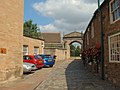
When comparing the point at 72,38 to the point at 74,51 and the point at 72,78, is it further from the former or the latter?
the point at 72,78

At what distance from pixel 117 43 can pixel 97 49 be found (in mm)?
3429

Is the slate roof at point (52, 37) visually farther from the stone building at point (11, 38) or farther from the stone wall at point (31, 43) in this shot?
the stone building at point (11, 38)

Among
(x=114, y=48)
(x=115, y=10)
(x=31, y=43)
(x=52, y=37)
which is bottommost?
(x=114, y=48)

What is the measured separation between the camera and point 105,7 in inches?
535

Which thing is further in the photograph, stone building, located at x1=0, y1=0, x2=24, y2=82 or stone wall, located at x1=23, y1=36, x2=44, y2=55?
stone wall, located at x1=23, y1=36, x2=44, y2=55

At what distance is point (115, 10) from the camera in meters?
12.0

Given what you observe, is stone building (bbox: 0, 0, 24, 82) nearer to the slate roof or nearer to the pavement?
the pavement

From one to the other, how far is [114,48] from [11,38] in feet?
19.7

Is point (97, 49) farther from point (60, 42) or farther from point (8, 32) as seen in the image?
point (60, 42)

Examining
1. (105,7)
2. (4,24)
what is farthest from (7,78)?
(105,7)

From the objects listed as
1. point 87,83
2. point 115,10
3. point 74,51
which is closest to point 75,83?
point 87,83

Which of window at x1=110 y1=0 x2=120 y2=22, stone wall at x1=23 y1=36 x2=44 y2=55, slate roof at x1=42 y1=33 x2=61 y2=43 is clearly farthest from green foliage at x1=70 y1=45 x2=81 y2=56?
window at x1=110 y1=0 x2=120 y2=22

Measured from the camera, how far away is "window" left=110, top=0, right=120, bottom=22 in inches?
450

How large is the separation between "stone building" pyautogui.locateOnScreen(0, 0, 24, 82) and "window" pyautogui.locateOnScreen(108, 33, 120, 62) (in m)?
5.75
